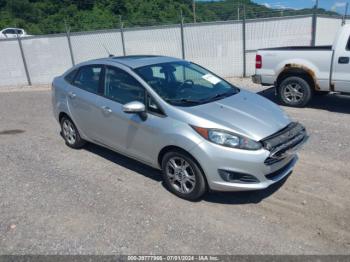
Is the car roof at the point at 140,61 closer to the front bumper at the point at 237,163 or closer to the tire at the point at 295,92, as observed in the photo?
the front bumper at the point at 237,163

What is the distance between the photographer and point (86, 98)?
525cm

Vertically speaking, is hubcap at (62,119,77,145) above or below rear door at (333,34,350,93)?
below

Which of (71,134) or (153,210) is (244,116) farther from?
(71,134)

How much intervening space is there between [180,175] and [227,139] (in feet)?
2.56

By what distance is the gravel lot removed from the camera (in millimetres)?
3398

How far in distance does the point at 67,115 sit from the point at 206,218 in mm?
3311

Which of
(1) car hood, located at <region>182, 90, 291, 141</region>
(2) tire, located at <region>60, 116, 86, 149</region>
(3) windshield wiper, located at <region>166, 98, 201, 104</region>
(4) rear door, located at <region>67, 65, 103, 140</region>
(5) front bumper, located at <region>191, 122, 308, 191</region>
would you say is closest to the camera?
(5) front bumper, located at <region>191, 122, 308, 191</region>

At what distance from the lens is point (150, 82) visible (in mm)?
4449

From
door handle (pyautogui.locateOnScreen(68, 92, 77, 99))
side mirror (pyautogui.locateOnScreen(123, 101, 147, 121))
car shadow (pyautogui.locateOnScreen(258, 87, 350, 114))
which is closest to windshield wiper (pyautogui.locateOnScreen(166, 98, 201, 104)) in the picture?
side mirror (pyautogui.locateOnScreen(123, 101, 147, 121))

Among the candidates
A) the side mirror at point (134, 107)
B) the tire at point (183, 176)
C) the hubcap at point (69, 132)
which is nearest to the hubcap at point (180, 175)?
the tire at point (183, 176)

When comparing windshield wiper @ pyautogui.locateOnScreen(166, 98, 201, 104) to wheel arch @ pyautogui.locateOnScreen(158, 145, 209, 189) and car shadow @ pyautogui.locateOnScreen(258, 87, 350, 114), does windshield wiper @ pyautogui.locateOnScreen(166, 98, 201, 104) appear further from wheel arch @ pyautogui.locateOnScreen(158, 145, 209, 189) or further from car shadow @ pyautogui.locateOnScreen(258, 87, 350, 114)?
car shadow @ pyautogui.locateOnScreen(258, 87, 350, 114)

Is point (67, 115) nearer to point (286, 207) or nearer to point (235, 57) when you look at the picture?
point (286, 207)

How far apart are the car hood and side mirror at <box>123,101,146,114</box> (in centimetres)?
53

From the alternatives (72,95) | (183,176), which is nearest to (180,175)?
(183,176)
